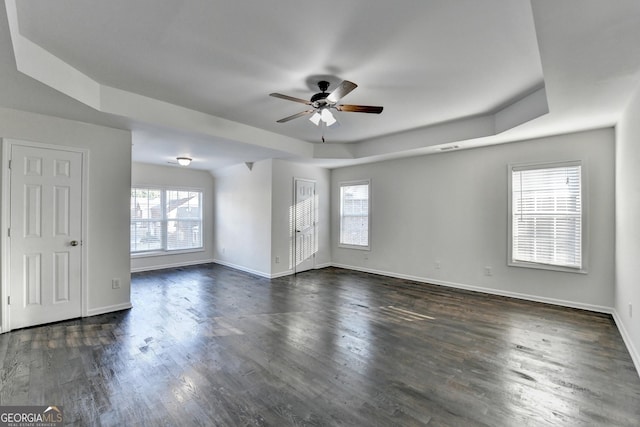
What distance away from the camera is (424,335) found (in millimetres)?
3135

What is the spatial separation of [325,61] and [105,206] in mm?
3376

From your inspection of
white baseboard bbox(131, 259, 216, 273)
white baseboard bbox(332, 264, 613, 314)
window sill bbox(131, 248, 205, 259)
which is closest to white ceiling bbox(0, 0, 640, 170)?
white baseboard bbox(332, 264, 613, 314)

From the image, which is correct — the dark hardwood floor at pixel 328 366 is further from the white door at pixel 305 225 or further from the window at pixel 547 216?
the white door at pixel 305 225

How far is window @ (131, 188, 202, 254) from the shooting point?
6402 millimetres

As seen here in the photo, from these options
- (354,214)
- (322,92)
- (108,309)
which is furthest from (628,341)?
(108,309)

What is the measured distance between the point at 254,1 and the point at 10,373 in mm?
3426

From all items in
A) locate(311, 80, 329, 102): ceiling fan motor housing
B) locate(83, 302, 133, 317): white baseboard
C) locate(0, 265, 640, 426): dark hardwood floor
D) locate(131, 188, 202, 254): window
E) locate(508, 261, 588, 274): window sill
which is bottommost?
locate(0, 265, 640, 426): dark hardwood floor

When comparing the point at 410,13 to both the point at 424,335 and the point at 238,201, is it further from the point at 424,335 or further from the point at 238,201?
the point at 238,201

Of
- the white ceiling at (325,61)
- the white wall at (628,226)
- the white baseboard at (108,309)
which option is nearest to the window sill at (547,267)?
the white wall at (628,226)

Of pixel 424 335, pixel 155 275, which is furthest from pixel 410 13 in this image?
pixel 155 275

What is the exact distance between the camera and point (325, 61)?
105 inches

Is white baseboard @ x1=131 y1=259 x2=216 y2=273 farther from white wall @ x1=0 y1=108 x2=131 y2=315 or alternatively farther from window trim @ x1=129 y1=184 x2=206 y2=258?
white wall @ x1=0 y1=108 x2=131 y2=315

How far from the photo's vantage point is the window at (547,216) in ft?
13.1

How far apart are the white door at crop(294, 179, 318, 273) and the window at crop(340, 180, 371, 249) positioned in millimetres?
714
